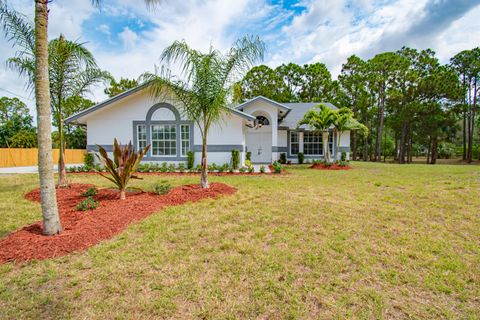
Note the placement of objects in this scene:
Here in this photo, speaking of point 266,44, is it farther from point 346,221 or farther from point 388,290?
point 388,290

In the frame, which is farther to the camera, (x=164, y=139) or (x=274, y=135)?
(x=274, y=135)

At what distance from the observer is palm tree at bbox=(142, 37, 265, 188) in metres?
6.78

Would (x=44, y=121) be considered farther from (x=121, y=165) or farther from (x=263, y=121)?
Result: (x=263, y=121)

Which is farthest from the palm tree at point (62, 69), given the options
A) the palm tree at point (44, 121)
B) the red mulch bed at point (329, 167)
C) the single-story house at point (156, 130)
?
the red mulch bed at point (329, 167)

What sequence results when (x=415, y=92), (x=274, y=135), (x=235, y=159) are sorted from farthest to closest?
(x=415, y=92) → (x=274, y=135) → (x=235, y=159)

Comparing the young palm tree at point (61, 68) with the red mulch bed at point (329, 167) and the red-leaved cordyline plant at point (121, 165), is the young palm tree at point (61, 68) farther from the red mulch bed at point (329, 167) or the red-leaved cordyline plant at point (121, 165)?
the red mulch bed at point (329, 167)

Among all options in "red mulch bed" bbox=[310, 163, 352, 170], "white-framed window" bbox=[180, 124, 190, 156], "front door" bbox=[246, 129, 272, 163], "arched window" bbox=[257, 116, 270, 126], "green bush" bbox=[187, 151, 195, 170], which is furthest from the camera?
"front door" bbox=[246, 129, 272, 163]

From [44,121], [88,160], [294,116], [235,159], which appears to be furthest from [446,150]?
[44,121]

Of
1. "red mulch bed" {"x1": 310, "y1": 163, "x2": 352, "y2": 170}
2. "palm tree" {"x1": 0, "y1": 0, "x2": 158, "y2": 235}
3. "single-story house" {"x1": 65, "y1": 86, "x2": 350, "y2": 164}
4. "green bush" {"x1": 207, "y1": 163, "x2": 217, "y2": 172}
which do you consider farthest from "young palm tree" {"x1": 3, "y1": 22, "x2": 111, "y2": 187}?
"red mulch bed" {"x1": 310, "y1": 163, "x2": 352, "y2": 170}

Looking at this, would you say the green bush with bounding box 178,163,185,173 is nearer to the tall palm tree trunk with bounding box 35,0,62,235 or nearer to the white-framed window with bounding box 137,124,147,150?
the white-framed window with bounding box 137,124,147,150

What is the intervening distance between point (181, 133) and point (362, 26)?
33.6 feet

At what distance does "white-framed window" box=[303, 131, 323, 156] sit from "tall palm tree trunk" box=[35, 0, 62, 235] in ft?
57.1

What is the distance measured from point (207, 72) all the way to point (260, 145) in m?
11.3

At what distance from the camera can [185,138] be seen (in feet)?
43.5
